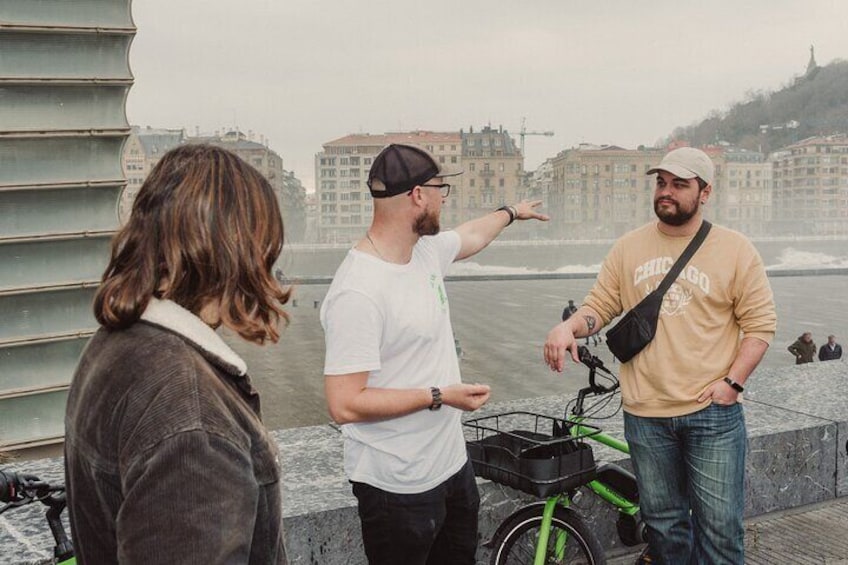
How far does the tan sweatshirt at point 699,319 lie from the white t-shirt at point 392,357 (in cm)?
92

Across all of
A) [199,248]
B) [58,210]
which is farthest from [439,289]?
[58,210]

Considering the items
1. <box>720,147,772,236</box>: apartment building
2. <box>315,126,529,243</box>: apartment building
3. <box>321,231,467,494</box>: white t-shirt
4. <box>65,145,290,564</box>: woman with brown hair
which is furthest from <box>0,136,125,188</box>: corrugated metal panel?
<box>720,147,772,236</box>: apartment building

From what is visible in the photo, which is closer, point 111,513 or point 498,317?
point 111,513

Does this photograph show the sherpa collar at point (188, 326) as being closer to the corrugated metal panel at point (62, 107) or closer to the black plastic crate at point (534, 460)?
the black plastic crate at point (534, 460)

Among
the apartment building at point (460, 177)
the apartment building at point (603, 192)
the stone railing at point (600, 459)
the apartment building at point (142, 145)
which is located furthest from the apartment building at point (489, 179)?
the stone railing at point (600, 459)

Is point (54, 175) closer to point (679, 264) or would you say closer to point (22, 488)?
point (22, 488)

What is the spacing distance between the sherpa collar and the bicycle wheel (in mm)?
2376

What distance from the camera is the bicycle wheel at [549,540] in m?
3.45

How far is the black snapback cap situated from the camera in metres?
2.66

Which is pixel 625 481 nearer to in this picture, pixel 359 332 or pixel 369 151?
pixel 359 332

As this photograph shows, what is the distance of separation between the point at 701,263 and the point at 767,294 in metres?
0.26

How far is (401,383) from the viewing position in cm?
260

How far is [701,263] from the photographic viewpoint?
10.4 ft

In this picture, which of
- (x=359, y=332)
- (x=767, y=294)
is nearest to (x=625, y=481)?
(x=767, y=294)
